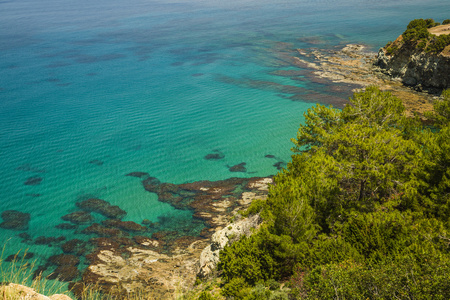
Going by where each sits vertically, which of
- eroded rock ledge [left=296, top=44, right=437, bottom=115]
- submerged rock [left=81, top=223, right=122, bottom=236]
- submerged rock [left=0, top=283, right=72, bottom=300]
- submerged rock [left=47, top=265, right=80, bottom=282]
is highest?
eroded rock ledge [left=296, top=44, right=437, bottom=115]

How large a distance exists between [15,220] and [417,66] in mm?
54557

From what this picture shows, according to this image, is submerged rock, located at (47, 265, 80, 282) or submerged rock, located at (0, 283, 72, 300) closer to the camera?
submerged rock, located at (0, 283, 72, 300)

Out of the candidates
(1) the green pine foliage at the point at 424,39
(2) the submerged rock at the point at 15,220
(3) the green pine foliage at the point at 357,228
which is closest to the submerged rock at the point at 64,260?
(2) the submerged rock at the point at 15,220

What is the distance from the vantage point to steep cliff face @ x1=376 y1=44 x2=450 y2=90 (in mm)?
42219

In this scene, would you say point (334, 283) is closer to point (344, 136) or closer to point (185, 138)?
point (344, 136)

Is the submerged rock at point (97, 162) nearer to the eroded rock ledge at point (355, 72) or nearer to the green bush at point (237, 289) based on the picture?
the green bush at point (237, 289)

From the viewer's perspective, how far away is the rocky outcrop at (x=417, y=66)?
42250 mm

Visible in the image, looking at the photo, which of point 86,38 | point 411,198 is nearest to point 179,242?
point 411,198

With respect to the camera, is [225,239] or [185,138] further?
[185,138]

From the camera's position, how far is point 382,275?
9.80m

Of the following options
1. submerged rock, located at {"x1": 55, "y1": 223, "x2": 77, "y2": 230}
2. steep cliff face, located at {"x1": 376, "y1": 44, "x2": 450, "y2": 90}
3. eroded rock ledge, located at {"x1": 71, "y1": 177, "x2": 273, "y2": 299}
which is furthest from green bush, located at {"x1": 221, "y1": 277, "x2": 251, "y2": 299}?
steep cliff face, located at {"x1": 376, "y1": 44, "x2": 450, "y2": 90}

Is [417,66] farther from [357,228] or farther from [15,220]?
[15,220]

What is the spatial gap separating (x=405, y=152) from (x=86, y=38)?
9790 centimetres

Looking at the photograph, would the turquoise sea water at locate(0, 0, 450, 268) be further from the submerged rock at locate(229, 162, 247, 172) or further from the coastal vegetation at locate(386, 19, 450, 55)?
the coastal vegetation at locate(386, 19, 450, 55)
